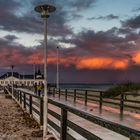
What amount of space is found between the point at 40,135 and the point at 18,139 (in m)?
0.85

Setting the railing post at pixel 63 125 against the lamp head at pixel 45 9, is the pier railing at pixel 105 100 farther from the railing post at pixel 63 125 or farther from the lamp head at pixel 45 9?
the railing post at pixel 63 125

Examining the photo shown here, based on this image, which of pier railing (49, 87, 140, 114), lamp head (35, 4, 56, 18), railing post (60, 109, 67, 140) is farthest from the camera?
pier railing (49, 87, 140, 114)

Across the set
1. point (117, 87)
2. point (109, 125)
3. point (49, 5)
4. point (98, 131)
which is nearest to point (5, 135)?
point (98, 131)

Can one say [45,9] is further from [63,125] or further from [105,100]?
[105,100]

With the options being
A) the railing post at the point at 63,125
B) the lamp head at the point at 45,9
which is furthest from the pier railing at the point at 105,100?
the railing post at the point at 63,125

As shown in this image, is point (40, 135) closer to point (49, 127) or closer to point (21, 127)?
point (49, 127)

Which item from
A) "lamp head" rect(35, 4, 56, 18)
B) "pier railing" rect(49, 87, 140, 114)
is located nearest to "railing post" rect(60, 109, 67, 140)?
"lamp head" rect(35, 4, 56, 18)

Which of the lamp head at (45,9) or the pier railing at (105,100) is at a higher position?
the lamp head at (45,9)

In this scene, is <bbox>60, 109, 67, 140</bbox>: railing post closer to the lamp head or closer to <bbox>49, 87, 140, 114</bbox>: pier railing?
the lamp head

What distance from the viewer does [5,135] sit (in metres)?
14.6

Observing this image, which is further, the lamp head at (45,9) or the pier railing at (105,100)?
the pier railing at (105,100)

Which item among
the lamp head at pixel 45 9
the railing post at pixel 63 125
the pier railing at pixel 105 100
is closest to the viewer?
the railing post at pixel 63 125

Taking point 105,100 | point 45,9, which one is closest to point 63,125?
point 45,9

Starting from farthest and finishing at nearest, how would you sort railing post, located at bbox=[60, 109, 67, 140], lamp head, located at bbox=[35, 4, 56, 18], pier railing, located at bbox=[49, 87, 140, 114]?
pier railing, located at bbox=[49, 87, 140, 114]
lamp head, located at bbox=[35, 4, 56, 18]
railing post, located at bbox=[60, 109, 67, 140]
